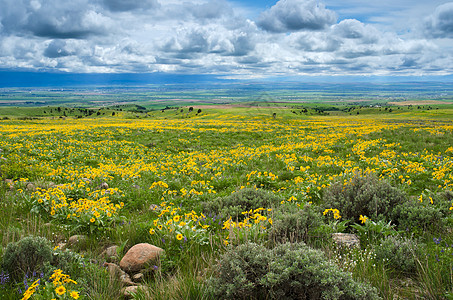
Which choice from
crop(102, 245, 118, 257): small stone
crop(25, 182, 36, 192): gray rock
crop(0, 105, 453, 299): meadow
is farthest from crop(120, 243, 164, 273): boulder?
crop(25, 182, 36, 192): gray rock

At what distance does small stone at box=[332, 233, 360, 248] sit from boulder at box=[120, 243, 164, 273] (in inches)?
125

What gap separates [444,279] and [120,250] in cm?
505

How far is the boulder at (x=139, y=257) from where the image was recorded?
450 centimetres

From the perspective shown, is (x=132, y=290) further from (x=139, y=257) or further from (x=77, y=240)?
(x=77, y=240)

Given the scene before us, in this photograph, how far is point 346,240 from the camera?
200 inches

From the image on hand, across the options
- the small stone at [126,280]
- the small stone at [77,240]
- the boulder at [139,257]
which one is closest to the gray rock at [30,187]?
the small stone at [77,240]

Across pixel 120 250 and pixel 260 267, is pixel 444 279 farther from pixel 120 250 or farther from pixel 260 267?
pixel 120 250

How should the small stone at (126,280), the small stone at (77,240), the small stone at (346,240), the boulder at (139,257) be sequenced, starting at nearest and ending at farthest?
the small stone at (126,280)
the boulder at (139,257)
the small stone at (346,240)
the small stone at (77,240)

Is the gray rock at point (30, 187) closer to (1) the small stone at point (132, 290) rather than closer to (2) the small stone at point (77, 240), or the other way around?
(2) the small stone at point (77, 240)

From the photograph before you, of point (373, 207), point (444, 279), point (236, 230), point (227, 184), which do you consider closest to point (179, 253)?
point (236, 230)

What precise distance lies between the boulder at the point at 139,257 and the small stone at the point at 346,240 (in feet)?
10.4

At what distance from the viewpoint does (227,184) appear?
11078 millimetres

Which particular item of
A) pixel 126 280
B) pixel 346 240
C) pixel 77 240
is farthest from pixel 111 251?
pixel 346 240

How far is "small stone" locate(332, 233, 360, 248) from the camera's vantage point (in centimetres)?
488
